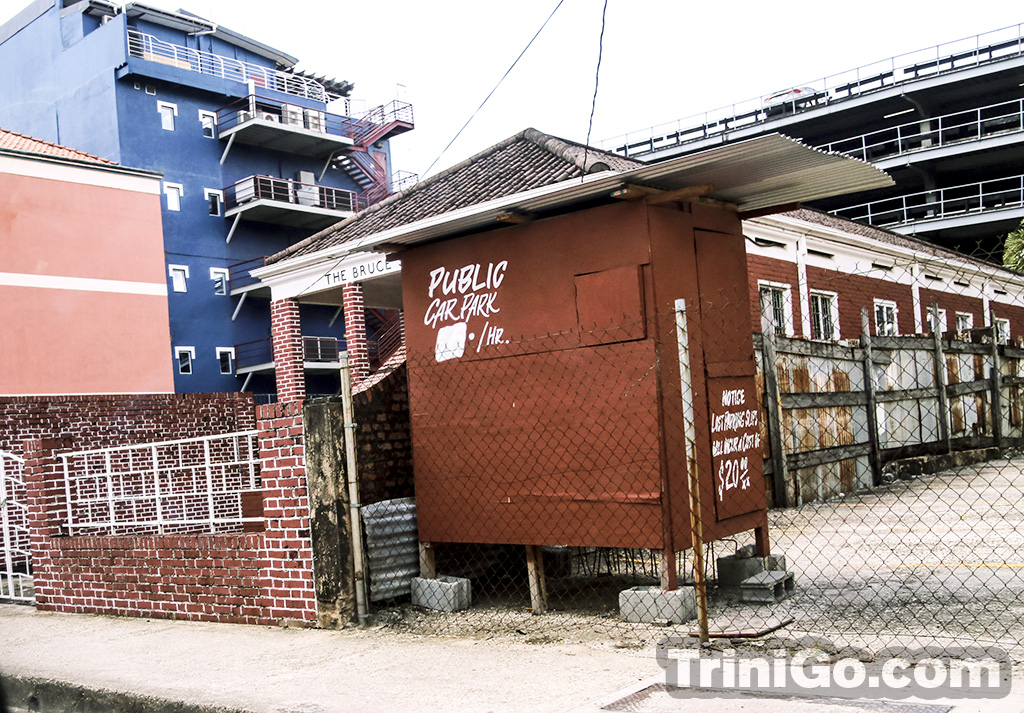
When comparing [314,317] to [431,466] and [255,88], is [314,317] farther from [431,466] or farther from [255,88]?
[431,466]

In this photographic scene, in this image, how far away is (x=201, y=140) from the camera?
3325 cm

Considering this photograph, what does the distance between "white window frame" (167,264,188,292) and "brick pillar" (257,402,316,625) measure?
26.4 m

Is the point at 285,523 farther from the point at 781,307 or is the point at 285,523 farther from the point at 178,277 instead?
the point at 178,277

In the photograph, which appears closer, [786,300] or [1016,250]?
[786,300]

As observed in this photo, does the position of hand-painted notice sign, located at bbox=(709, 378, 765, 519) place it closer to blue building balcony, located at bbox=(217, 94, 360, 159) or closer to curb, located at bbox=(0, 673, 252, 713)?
curb, located at bbox=(0, 673, 252, 713)

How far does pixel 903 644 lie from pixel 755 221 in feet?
41.3

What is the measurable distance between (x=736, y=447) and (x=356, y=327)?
30.0ft

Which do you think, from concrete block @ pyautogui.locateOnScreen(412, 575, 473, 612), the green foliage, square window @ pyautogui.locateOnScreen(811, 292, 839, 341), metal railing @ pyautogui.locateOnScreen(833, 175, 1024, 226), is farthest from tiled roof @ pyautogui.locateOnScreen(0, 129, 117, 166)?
metal railing @ pyautogui.locateOnScreen(833, 175, 1024, 226)

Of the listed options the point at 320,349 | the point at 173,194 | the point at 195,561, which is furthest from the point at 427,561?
the point at 173,194

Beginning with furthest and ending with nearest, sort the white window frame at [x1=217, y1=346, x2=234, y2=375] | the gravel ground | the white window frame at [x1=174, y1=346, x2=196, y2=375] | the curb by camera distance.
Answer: the white window frame at [x1=217, y1=346, x2=234, y2=375] < the white window frame at [x1=174, y1=346, x2=196, y2=375] < the gravel ground < the curb

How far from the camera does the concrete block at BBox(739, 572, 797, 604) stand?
6.30 meters

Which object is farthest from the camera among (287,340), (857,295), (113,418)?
(857,295)

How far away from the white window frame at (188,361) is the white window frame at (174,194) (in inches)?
198

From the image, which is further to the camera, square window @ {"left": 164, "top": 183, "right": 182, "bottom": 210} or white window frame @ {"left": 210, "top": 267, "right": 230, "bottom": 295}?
white window frame @ {"left": 210, "top": 267, "right": 230, "bottom": 295}
